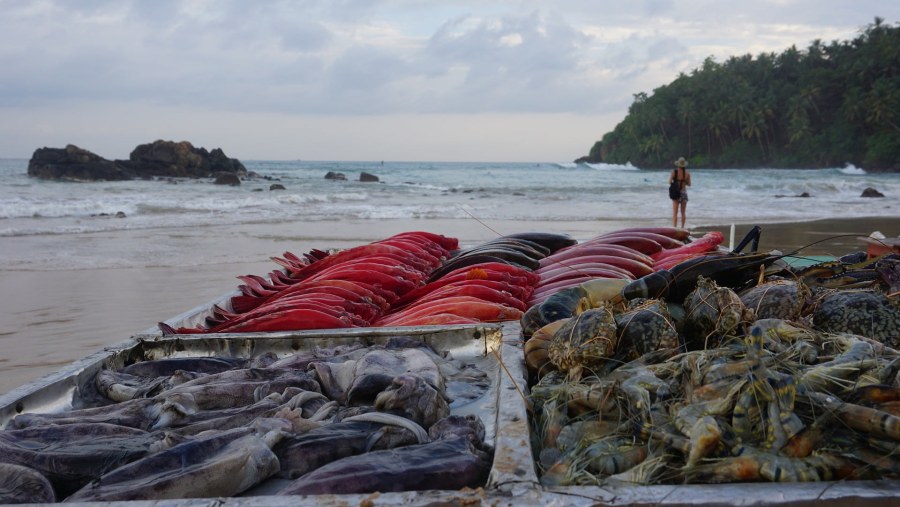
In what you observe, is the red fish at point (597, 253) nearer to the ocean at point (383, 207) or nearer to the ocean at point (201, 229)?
the ocean at point (201, 229)

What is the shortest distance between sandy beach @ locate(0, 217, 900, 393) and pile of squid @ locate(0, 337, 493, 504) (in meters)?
2.23

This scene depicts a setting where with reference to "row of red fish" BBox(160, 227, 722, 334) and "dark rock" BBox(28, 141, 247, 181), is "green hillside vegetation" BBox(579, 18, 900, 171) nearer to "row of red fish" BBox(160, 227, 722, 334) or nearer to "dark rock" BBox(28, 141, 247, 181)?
"dark rock" BBox(28, 141, 247, 181)

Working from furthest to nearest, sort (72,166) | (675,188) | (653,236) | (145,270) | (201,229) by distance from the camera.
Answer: (72,166) < (201,229) < (675,188) < (145,270) < (653,236)

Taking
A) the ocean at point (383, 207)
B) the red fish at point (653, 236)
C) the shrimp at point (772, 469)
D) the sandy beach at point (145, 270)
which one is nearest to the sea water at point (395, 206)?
the ocean at point (383, 207)

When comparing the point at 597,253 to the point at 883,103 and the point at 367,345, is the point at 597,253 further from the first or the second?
the point at 883,103

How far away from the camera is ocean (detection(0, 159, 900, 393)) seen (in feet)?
25.5

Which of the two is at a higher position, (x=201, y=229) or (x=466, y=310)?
(x=466, y=310)

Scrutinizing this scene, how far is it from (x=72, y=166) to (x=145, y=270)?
36467 mm

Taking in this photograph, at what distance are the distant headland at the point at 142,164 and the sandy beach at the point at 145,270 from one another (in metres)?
26.6

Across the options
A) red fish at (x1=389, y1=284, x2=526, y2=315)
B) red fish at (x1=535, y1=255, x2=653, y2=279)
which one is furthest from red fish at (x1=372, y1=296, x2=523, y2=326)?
red fish at (x1=535, y1=255, x2=653, y2=279)

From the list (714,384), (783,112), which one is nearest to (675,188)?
(714,384)

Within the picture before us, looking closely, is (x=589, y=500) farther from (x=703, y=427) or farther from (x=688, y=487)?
(x=703, y=427)

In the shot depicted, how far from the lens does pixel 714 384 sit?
7.67 ft

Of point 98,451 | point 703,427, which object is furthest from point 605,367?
point 98,451
